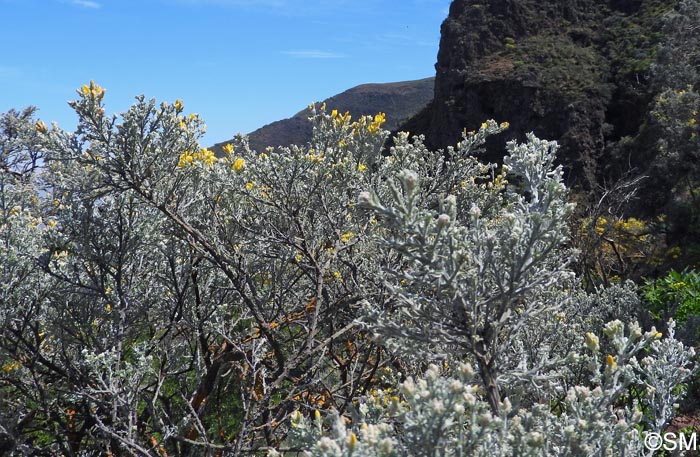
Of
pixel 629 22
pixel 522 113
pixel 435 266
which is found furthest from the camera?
pixel 629 22

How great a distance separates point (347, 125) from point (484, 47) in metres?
44.3

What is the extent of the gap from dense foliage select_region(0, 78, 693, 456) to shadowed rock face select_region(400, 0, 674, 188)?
2847 centimetres

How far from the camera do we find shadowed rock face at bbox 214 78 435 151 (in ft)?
247

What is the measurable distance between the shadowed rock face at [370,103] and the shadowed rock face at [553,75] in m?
25.5

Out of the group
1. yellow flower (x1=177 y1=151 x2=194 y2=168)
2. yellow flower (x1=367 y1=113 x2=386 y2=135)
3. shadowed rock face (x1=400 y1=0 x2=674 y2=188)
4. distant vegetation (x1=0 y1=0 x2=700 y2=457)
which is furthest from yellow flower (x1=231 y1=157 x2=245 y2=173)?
shadowed rock face (x1=400 y1=0 x2=674 y2=188)

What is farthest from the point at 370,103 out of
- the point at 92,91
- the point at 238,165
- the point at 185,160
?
the point at 92,91

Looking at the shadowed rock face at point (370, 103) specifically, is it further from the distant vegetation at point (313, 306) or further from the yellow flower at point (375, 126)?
the yellow flower at point (375, 126)

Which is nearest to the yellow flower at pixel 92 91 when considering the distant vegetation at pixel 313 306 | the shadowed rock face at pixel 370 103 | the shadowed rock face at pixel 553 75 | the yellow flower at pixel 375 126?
the distant vegetation at pixel 313 306

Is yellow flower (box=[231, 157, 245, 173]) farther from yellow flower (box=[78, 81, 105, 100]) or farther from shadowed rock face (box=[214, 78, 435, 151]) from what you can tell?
shadowed rock face (box=[214, 78, 435, 151])

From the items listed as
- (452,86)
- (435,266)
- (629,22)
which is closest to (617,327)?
(435,266)

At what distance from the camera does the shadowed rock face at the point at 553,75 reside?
112ft

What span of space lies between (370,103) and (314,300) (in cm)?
8470

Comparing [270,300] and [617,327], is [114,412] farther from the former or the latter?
[617,327]

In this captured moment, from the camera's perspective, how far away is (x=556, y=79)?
37094mm
